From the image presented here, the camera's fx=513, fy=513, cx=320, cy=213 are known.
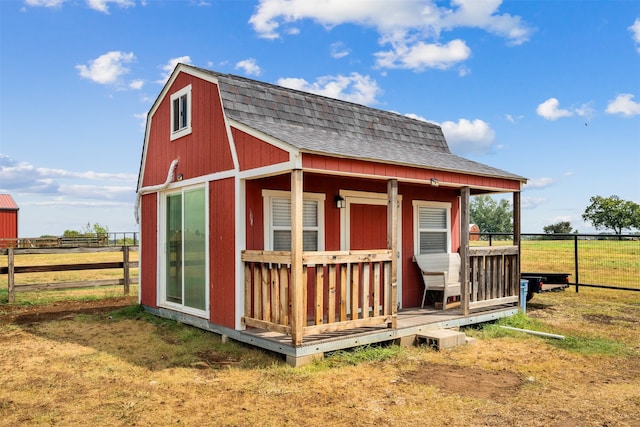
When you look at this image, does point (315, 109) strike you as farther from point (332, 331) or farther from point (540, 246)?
point (540, 246)

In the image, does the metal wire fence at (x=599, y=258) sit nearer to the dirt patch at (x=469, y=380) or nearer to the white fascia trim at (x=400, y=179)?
the white fascia trim at (x=400, y=179)

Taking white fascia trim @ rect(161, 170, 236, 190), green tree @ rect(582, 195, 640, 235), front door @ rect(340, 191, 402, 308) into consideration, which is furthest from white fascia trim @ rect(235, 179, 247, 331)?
green tree @ rect(582, 195, 640, 235)

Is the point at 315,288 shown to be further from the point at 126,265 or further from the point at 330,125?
the point at 126,265

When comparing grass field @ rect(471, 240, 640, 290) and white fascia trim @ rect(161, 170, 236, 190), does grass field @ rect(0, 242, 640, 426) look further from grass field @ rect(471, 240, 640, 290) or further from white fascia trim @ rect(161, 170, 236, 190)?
grass field @ rect(471, 240, 640, 290)

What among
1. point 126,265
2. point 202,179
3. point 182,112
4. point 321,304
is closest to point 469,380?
point 321,304

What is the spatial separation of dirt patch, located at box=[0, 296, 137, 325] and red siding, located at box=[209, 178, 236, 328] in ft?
12.9

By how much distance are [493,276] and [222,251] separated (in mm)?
4656

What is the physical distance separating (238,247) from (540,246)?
14612 mm

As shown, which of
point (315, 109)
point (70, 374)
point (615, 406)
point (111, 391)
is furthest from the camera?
point (315, 109)

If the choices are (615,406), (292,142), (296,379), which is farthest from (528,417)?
(292,142)

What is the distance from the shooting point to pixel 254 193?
7238 mm

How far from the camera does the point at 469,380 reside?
5.64m

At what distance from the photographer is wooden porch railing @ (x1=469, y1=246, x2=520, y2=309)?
848 centimetres

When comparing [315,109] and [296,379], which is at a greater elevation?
[315,109]
